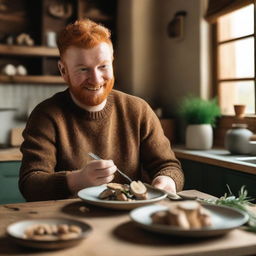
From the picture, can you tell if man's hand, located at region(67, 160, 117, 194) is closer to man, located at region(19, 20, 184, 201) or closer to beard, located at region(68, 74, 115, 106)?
man, located at region(19, 20, 184, 201)


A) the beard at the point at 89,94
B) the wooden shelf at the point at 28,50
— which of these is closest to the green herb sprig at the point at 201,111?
the wooden shelf at the point at 28,50

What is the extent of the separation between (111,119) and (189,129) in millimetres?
1275

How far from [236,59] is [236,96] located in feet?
0.85

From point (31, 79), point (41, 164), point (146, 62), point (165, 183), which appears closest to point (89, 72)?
point (41, 164)

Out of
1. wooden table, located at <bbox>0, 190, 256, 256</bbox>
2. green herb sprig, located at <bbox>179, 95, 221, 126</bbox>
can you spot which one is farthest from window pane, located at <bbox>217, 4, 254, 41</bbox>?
wooden table, located at <bbox>0, 190, 256, 256</bbox>

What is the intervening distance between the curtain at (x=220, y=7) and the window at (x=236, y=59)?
0.05 metres

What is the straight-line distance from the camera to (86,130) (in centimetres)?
186

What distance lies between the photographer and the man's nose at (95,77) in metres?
1.72

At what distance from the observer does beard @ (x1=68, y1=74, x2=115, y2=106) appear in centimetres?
177

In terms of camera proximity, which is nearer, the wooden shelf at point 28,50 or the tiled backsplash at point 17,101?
the wooden shelf at point 28,50

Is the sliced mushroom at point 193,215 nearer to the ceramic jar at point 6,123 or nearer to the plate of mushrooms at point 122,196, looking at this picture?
the plate of mushrooms at point 122,196

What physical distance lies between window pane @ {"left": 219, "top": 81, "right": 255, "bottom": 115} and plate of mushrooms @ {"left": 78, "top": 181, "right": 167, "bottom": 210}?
1.83 metres

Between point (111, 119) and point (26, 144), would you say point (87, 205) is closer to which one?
point (26, 144)

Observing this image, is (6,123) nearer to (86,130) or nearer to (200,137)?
(200,137)
